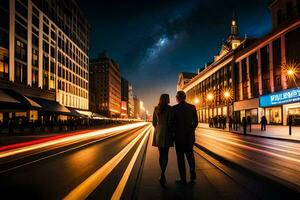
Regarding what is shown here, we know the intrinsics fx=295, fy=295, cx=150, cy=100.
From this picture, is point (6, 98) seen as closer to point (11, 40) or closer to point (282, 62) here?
point (11, 40)

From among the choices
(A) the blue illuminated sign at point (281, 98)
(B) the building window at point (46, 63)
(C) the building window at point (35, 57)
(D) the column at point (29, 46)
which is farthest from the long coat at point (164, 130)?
(B) the building window at point (46, 63)

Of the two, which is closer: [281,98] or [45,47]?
[281,98]

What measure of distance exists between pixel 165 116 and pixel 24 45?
36.8m

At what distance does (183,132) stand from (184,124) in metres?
0.18

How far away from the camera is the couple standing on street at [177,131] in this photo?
6457mm

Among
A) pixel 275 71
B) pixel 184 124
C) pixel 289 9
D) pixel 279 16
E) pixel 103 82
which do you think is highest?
pixel 103 82

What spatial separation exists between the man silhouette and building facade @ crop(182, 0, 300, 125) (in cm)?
2402

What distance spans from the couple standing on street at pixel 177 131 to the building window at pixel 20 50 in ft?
112

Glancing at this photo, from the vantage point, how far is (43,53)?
151 feet

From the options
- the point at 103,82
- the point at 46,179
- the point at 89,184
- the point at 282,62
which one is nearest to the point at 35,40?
the point at 282,62

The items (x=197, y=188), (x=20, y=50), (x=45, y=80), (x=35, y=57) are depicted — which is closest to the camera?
(x=197, y=188)

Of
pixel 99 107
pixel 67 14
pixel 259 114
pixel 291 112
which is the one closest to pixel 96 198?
pixel 291 112

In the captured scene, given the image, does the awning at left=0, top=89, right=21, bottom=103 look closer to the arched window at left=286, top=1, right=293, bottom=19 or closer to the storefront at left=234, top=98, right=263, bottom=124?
the storefront at left=234, top=98, right=263, bottom=124

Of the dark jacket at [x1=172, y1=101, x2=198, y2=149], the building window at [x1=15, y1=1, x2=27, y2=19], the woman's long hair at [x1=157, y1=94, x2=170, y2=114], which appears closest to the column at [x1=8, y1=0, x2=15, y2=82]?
the building window at [x1=15, y1=1, x2=27, y2=19]
